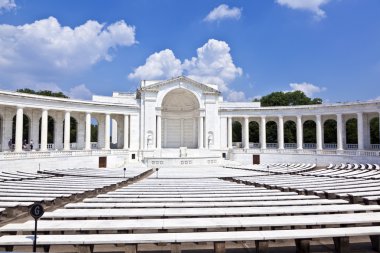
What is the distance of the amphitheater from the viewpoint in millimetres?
9125

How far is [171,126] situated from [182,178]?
132 ft

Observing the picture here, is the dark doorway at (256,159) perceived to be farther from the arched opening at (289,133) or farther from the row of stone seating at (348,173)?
the arched opening at (289,133)

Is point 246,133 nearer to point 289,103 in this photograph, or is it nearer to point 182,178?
point 289,103

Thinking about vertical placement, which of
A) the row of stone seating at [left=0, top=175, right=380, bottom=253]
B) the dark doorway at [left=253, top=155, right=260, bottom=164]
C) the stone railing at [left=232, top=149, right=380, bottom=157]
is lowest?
the dark doorway at [left=253, top=155, right=260, bottom=164]

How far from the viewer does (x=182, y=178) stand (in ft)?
98.6

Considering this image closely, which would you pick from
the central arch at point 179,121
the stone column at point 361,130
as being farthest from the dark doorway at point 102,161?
the stone column at point 361,130

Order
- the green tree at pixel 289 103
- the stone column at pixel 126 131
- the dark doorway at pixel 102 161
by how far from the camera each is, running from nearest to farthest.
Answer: the dark doorway at pixel 102 161 < the stone column at pixel 126 131 < the green tree at pixel 289 103

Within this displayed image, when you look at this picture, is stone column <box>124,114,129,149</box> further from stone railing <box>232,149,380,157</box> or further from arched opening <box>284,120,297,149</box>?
arched opening <box>284,120,297,149</box>

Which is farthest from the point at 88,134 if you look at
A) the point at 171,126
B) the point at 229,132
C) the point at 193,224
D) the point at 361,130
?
the point at 361,130

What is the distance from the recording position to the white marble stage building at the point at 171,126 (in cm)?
4897

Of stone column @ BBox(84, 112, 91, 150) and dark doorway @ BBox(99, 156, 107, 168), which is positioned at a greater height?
stone column @ BBox(84, 112, 91, 150)

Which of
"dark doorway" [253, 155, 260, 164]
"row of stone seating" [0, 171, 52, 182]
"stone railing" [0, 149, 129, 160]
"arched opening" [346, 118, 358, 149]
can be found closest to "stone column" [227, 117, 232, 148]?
"dark doorway" [253, 155, 260, 164]

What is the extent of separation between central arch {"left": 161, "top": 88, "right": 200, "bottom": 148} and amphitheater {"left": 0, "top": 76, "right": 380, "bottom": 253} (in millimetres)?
264

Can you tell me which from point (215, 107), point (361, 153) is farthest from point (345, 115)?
point (215, 107)
